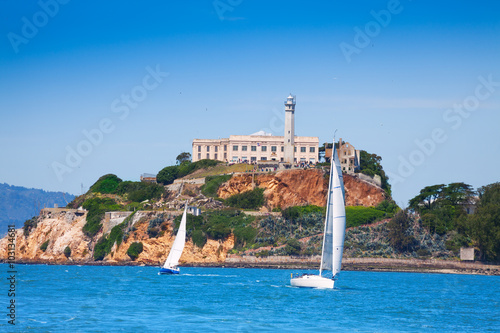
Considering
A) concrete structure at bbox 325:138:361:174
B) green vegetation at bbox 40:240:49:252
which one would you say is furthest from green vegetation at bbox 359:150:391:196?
green vegetation at bbox 40:240:49:252

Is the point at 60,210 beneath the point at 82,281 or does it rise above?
above

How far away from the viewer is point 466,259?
282ft

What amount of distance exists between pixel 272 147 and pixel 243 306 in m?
73.2

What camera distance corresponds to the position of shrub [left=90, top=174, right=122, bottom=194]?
123519mm

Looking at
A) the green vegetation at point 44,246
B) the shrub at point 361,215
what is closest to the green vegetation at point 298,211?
the shrub at point 361,215

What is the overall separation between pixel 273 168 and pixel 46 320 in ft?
251

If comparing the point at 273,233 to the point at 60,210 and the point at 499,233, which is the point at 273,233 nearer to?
the point at 499,233

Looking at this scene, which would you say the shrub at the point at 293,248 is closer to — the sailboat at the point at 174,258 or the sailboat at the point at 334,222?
the sailboat at the point at 174,258

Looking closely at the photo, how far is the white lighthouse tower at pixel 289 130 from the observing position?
110000 mm

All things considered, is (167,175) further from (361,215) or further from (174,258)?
(174,258)

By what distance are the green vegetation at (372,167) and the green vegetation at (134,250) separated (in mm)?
36266

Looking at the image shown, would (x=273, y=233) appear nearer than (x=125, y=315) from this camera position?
No

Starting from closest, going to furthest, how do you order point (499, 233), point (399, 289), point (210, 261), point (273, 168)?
point (399, 289)
point (499, 233)
point (210, 261)
point (273, 168)

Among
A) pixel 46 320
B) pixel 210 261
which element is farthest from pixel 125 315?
pixel 210 261
